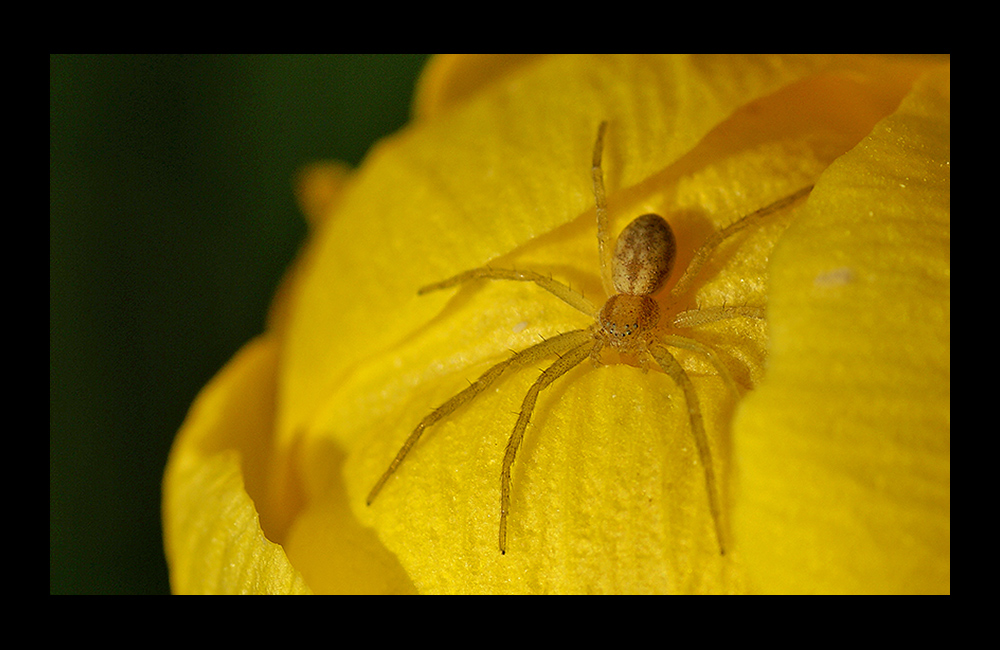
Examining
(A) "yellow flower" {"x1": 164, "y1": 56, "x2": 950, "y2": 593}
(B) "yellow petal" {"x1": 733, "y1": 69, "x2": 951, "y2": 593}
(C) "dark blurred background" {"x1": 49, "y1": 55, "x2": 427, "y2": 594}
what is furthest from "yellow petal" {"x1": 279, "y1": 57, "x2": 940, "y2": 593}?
(C) "dark blurred background" {"x1": 49, "y1": 55, "x2": 427, "y2": 594}

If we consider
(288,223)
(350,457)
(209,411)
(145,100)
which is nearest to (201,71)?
(145,100)

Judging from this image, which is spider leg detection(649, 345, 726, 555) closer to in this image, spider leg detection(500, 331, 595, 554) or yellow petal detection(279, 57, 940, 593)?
yellow petal detection(279, 57, 940, 593)

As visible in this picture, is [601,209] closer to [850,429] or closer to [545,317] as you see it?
[545,317]

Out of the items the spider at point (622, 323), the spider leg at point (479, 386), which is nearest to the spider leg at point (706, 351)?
the spider at point (622, 323)

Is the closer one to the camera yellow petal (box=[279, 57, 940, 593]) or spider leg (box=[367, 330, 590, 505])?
yellow petal (box=[279, 57, 940, 593])

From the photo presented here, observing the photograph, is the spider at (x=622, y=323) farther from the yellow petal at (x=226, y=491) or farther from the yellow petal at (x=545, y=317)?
the yellow petal at (x=226, y=491)
